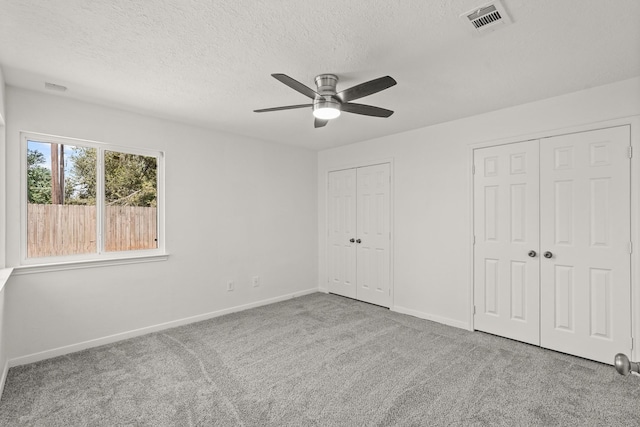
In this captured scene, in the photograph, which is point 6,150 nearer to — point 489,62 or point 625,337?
point 489,62

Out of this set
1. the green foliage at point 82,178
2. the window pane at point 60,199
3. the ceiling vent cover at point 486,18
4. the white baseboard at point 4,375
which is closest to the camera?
the ceiling vent cover at point 486,18

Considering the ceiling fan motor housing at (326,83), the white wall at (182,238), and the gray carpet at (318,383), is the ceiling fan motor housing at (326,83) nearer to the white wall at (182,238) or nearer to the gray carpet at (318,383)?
the white wall at (182,238)

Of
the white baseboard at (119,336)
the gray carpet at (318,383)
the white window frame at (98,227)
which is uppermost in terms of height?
the white window frame at (98,227)

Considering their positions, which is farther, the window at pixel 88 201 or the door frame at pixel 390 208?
the door frame at pixel 390 208

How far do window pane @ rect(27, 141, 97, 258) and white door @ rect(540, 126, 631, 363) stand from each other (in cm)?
446

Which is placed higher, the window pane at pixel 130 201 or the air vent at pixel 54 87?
the air vent at pixel 54 87

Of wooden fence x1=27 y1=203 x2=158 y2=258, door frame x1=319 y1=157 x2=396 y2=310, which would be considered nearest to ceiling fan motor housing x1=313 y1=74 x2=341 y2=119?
door frame x1=319 y1=157 x2=396 y2=310

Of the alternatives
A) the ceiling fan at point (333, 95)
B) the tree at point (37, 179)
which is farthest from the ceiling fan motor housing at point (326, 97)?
the tree at point (37, 179)

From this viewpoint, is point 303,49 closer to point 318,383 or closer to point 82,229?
point 318,383

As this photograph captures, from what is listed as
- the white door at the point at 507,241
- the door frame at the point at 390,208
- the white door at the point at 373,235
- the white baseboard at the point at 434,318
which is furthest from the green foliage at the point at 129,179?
the white door at the point at 507,241

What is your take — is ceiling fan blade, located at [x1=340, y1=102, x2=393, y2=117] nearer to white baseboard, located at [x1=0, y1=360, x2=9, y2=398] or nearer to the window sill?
the window sill

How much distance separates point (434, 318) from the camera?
3807 millimetres

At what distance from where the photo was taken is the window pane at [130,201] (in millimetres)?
3295

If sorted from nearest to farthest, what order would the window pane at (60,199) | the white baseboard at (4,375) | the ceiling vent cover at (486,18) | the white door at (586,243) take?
the ceiling vent cover at (486,18), the white baseboard at (4,375), the white door at (586,243), the window pane at (60,199)
